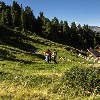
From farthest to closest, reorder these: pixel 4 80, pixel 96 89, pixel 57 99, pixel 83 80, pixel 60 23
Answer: pixel 60 23
pixel 4 80
pixel 83 80
pixel 96 89
pixel 57 99

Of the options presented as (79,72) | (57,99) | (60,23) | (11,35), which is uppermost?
(60,23)

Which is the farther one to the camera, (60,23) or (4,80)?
(60,23)

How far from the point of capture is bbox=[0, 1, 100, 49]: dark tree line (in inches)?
5221

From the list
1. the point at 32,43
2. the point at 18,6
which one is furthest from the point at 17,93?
the point at 18,6

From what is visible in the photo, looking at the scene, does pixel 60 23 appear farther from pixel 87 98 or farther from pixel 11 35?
pixel 87 98

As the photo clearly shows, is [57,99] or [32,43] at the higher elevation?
[32,43]

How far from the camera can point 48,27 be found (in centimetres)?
14050

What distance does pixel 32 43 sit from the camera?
105875 mm

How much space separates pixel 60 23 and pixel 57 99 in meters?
154

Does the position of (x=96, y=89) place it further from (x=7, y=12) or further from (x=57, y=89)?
(x=7, y=12)

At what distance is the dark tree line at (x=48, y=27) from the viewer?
133 metres

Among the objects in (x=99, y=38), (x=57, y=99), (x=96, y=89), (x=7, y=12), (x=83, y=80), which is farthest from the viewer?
(x=99, y=38)

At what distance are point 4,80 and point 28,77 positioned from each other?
178 centimetres

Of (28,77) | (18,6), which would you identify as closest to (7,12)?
(18,6)
